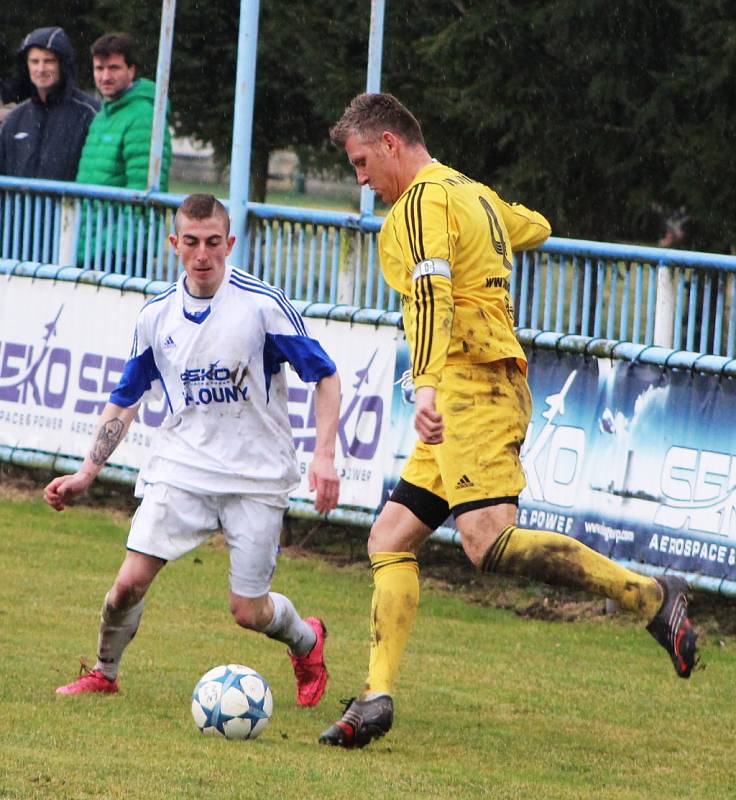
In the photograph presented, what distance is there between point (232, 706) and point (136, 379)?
1.36 meters

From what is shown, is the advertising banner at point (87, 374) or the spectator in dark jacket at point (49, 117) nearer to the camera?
the advertising banner at point (87, 374)

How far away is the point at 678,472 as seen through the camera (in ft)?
30.3

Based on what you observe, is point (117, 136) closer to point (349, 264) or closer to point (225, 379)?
point (349, 264)

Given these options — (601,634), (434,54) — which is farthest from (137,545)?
(434,54)

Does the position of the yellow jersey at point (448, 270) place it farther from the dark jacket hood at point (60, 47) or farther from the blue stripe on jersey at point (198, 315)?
the dark jacket hood at point (60, 47)

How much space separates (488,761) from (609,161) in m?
10.3

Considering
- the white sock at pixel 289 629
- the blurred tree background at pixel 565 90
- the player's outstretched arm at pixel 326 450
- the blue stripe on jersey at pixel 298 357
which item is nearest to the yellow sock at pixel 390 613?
the player's outstretched arm at pixel 326 450

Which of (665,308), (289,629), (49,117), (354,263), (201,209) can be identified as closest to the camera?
(201,209)

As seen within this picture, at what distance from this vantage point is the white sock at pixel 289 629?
7328 mm

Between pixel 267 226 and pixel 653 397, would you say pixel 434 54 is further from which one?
pixel 653 397

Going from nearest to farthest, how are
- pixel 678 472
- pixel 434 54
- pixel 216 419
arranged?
pixel 216 419 < pixel 678 472 < pixel 434 54

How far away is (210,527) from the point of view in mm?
7191

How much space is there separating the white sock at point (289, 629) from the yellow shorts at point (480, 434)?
3.45 ft

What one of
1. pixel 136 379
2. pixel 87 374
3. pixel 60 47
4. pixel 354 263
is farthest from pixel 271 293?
pixel 60 47
